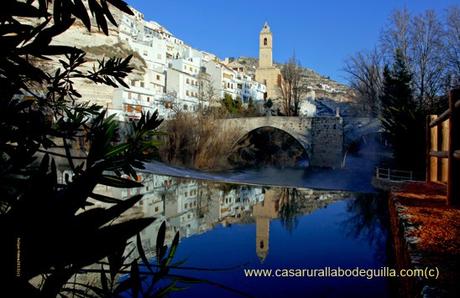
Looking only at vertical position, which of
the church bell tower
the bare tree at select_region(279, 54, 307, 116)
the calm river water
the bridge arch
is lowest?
the calm river water

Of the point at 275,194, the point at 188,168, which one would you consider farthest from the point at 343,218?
the point at 188,168

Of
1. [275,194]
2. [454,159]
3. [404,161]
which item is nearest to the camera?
[454,159]

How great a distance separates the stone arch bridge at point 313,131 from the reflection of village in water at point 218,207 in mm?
10720

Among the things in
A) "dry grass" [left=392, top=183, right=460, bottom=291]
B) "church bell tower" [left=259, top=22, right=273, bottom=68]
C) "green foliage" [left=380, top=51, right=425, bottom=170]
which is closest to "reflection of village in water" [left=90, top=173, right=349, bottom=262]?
"dry grass" [left=392, top=183, right=460, bottom=291]

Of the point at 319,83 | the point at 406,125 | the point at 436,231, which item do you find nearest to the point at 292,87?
the point at 406,125

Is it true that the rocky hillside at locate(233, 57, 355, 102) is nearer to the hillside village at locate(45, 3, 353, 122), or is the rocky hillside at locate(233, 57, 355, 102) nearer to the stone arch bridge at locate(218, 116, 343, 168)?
the hillside village at locate(45, 3, 353, 122)

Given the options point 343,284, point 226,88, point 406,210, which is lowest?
point 343,284

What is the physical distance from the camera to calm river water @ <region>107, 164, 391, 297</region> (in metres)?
3.92

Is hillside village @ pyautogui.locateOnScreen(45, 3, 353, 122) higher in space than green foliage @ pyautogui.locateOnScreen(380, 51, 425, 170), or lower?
higher

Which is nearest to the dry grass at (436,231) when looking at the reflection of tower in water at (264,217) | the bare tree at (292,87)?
the reflection of tower in water at (264,217)

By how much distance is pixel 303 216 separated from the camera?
24.5 ft

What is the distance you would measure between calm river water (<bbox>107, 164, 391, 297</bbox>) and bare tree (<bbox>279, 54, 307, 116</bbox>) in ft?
68.1

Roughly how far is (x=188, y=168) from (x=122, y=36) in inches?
1104

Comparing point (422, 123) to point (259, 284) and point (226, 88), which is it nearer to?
point (259, 284)
